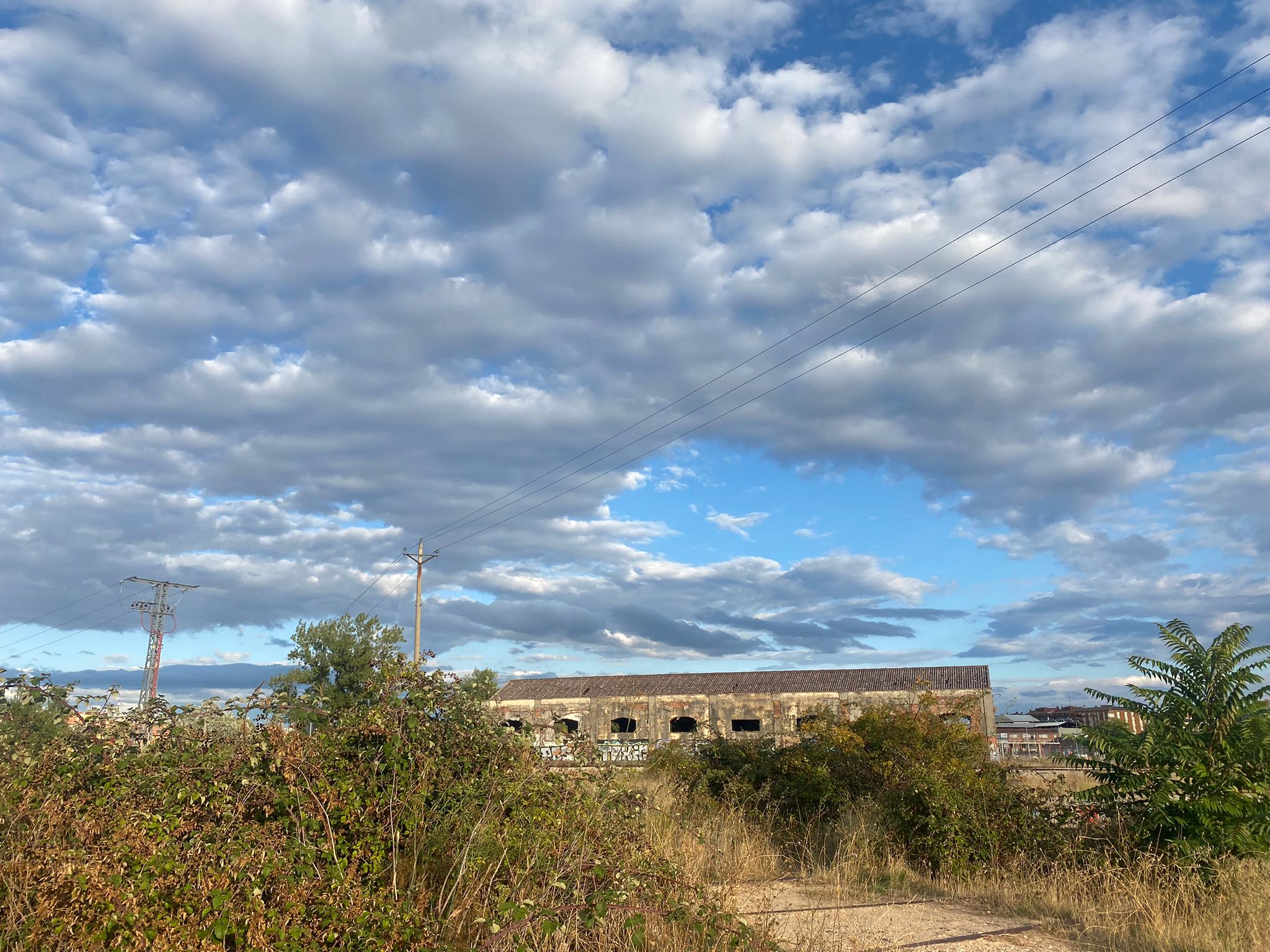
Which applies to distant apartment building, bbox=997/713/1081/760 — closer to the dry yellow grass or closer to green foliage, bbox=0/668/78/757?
the dry yellow grass

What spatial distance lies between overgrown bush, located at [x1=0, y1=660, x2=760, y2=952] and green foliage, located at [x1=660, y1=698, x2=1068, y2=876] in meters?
4.93

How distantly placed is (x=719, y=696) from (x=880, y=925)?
34.0 metres

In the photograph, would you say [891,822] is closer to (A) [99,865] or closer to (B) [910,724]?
(B) [910,724]

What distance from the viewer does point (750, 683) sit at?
1673 inches

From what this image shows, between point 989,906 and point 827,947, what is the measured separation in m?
3.59

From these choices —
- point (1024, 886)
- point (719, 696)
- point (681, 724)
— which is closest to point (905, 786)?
point (1024, 886)

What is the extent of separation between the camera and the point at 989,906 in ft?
29.7

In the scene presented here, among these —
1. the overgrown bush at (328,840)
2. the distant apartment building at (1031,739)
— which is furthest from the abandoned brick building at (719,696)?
the overgrown bush at (328,840)

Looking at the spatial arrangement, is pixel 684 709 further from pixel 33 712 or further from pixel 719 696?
pixel 33 712

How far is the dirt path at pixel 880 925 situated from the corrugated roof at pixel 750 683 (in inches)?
1158

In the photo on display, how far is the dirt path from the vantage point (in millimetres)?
6840

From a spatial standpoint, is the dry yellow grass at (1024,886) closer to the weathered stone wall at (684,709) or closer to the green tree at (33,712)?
the green tree at (33,712)

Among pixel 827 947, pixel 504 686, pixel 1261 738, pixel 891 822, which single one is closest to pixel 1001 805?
pixel 891 822


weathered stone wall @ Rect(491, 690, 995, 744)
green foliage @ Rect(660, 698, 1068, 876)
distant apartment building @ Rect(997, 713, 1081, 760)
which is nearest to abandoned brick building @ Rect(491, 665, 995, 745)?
weathered stone wall @ Rect(491, 690, 995, 744)
